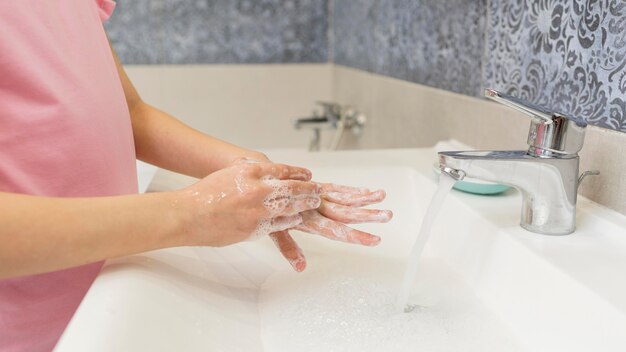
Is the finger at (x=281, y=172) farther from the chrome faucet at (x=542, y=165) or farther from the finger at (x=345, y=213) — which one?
the chrome faucet at (x=542, y=165)

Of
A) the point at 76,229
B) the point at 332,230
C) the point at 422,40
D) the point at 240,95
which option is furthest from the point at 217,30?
the point at 76,229

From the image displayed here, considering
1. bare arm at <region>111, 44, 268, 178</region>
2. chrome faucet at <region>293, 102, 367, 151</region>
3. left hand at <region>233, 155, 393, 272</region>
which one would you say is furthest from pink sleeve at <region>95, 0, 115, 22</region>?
chrome faucet at <region>293, 102, 367, 151</region>

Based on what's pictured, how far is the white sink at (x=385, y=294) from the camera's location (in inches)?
18.8

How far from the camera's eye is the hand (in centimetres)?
62

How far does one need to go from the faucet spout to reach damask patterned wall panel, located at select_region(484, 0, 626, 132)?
0.08 metres

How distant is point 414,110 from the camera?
1.17 metres

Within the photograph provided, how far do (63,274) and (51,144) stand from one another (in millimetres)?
147

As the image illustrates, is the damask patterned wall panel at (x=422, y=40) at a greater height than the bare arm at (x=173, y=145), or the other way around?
the damask patterned wall panel at (x=422, y=40)

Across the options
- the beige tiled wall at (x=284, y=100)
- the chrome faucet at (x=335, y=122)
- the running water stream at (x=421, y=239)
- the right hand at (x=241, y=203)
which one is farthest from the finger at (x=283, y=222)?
the chrome faucet at (x=335, y=122)

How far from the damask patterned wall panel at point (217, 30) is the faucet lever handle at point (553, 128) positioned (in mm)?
1441

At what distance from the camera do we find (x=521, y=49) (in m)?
0.78

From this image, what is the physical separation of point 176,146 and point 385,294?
35 centimetres

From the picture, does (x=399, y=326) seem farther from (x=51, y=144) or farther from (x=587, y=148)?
(x=51, y=144)

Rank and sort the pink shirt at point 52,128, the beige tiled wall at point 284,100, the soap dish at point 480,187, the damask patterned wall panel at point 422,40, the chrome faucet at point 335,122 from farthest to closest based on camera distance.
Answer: the chrome faucet at point 335,122, the beige tiled wall at point 284,100, the damask patterned wall panel at point 422,40, the soap dish at point 480,187, the pink shirt at point 52,128
